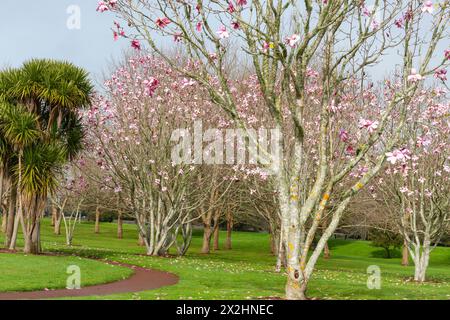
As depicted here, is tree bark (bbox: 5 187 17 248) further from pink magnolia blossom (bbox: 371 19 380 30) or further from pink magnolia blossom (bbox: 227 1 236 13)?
pink magnolia blossom (bbox: 371 19 380 30)

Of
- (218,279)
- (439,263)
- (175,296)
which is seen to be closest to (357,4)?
(175,296)

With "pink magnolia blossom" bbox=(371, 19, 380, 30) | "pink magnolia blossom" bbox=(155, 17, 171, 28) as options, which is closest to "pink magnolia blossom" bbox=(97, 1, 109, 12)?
"pink magnolia blossom" bbox=(155, 17, 171, 28)

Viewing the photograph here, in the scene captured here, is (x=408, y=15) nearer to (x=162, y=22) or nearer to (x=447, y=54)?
(x=447, y=54)

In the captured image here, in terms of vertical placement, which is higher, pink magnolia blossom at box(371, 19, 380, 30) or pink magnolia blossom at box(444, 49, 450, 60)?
pink magnolia blossom at box(371, 19, 380, 30)

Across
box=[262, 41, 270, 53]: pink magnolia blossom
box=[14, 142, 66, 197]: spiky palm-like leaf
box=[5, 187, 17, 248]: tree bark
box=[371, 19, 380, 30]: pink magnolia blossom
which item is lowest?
box=[5, 187, 17, 248]: tree bark

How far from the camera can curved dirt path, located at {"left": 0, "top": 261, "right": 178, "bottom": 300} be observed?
1316cm

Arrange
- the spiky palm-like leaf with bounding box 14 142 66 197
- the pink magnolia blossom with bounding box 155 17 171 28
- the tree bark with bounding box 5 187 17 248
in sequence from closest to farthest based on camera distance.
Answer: the pink magnolia blossom with bounding box 155 17 171 28 → the spiky palm-like leaf with bounding box 14 142 66 197 → the tree bark with bounding box 5 187 17 248

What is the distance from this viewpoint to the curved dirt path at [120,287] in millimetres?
13164

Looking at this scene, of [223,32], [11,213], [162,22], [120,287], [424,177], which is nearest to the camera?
[223,32]

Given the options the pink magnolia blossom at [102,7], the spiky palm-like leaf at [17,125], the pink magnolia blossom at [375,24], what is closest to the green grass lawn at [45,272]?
the spiky palm-like leaf at [17,125]

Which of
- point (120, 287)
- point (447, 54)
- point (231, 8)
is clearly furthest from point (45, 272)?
point (447, 54)

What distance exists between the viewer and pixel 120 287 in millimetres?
15133

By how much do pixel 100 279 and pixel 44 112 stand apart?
10.6m
